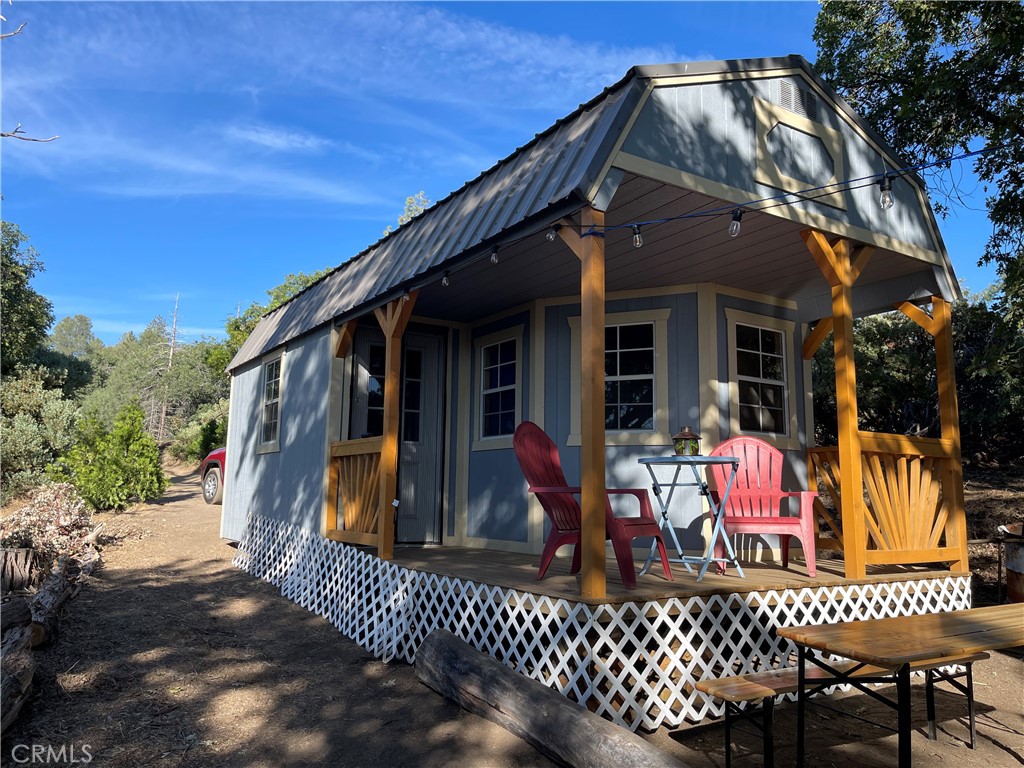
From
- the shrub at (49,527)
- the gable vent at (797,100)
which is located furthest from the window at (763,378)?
the shrub at (49,527)

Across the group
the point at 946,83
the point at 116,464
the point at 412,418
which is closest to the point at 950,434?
the point at 946,83

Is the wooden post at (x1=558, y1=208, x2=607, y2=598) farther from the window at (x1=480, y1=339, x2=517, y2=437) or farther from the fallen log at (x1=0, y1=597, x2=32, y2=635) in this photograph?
the fallen log at (x1=0, y1=597, x2=32, y2=635)

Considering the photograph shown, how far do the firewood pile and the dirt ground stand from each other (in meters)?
0.15

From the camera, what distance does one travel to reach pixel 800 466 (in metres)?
6.34

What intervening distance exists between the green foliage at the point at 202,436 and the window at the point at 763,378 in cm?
1726

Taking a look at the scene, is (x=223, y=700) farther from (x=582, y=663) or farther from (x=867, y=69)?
(x=867, y=69)

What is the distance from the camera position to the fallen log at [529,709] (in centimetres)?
256

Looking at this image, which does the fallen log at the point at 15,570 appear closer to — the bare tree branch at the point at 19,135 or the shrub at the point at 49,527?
the shrub at the point at 49,527

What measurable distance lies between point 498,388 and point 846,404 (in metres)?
3.47

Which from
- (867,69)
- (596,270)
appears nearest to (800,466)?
(596,270)

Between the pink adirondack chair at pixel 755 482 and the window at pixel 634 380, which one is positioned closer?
the pink adirondack chair at pixel 755 482

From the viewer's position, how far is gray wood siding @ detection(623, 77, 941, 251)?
397cm

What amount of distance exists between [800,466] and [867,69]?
6545mm

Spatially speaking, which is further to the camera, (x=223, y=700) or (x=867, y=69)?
(x=867, y=69)
